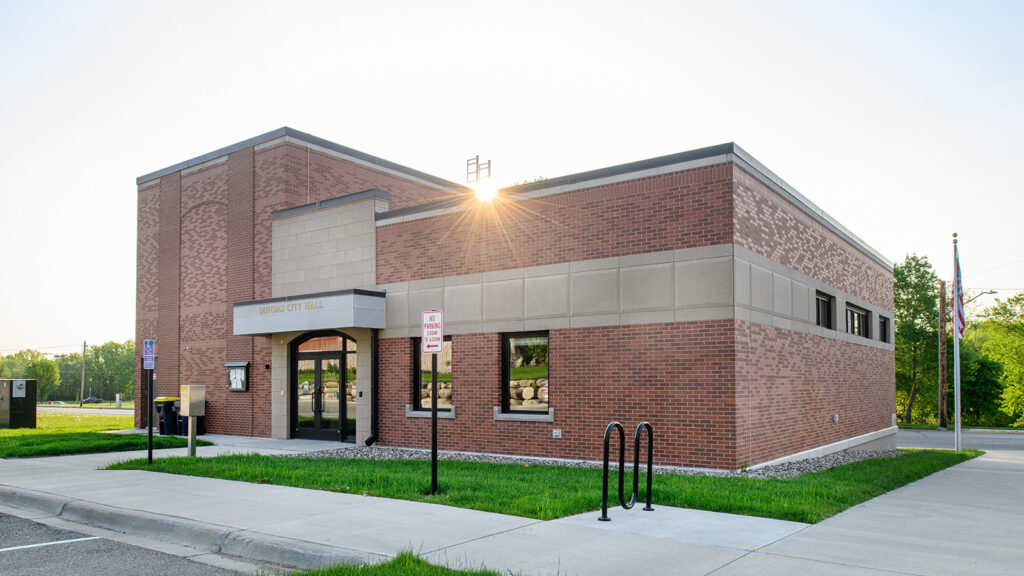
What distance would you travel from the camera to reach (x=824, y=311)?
1898cm

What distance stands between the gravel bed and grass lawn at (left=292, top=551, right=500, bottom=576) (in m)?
7.29

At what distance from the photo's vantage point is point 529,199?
15.8 m

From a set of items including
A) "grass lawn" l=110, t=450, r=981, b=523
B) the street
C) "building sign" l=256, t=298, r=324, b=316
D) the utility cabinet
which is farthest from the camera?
the utility cabinet

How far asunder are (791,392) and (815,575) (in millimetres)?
10096

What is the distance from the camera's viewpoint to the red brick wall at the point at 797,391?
Answer: 13.5 meters

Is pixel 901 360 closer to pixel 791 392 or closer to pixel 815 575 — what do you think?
pixel 791 392

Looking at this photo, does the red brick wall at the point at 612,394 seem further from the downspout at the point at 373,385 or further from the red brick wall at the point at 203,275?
the red brick wall at the point at 203,275

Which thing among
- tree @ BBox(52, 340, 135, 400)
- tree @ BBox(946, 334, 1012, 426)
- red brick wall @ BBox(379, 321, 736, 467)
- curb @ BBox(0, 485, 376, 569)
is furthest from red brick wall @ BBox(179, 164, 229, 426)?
tree @ BBox(52, 340, 135, 400)

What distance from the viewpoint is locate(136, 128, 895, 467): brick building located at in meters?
13.6

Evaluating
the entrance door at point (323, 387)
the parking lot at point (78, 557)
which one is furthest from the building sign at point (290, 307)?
the parking lot at point (78, 557)

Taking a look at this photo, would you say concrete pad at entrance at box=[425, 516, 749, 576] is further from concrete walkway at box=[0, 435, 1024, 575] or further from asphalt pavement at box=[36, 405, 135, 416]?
asphalt pavement at box=[36, 405, 135, 416]

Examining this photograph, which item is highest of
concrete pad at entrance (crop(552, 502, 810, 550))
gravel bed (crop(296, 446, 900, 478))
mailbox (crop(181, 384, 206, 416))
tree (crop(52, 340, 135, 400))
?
mailbox (crop(181, 384, 206, 416))

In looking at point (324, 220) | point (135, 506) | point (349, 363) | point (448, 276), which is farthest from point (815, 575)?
point (324, 220)

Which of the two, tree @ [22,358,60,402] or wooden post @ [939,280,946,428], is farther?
tree @ [22,358,60,402]
